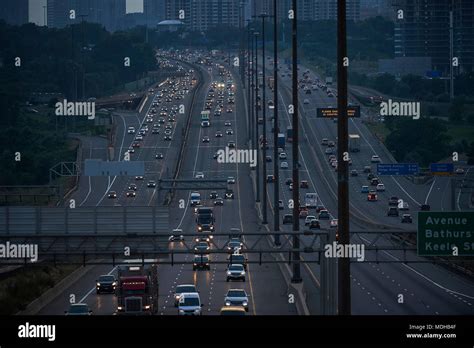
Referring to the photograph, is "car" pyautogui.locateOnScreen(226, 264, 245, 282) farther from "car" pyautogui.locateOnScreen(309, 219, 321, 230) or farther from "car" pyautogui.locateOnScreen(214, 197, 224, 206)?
"car" pyautogui.locateOnScreen(214, 197, 224, 206)

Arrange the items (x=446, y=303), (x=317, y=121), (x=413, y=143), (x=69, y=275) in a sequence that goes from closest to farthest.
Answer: (x=446, y=303) < (x=69, y=275) < (x=413, y=143) < (x=317, y=121)

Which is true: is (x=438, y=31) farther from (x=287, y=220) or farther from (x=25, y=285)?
(x=25, y=285)

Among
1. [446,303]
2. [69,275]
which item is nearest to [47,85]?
[69,275]

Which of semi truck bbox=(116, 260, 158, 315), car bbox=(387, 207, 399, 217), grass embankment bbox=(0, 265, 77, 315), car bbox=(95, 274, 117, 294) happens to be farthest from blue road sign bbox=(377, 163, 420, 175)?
semi truck bbox=(116, 260, 158, 315)

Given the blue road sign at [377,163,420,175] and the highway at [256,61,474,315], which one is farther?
the blue road sign at [377,163,420,175]
